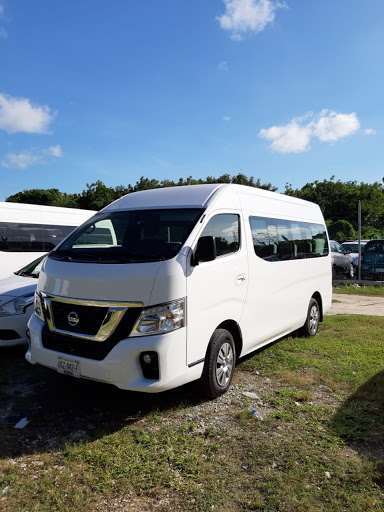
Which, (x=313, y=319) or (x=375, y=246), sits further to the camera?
(x=375, y=246)

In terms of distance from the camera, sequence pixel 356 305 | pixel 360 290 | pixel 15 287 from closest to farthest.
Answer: pixel 15 287 → pixel 356 305 → pixel 360 290

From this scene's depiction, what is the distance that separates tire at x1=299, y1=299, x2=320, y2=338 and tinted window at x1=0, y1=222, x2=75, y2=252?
297 inches

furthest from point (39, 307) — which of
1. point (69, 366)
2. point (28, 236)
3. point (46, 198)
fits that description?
point (46, 198)

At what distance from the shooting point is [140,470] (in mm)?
2961

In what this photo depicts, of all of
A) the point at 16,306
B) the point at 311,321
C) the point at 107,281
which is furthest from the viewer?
the point at 311,321

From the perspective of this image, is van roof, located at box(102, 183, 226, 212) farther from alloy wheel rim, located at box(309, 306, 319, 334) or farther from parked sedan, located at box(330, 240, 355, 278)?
parked sedan, located at box(330, 240, 355, 278)

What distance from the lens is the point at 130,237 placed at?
430 centimetres

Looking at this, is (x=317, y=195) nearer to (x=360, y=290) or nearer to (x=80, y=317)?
(x=360, y=290)

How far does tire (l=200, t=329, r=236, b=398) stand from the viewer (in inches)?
155

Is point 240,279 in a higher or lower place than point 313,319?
higher

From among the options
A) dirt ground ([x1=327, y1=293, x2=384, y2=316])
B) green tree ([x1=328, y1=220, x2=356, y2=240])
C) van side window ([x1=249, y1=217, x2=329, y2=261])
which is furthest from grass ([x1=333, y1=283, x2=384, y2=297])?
green tree ([x1=328, y1=220, x2=356, y2=240])

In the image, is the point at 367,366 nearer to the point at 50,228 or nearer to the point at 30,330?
the point at 30,330

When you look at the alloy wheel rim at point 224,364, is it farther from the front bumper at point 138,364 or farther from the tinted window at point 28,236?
the tinted window at point 28,236

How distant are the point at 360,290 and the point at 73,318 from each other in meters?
11.1
